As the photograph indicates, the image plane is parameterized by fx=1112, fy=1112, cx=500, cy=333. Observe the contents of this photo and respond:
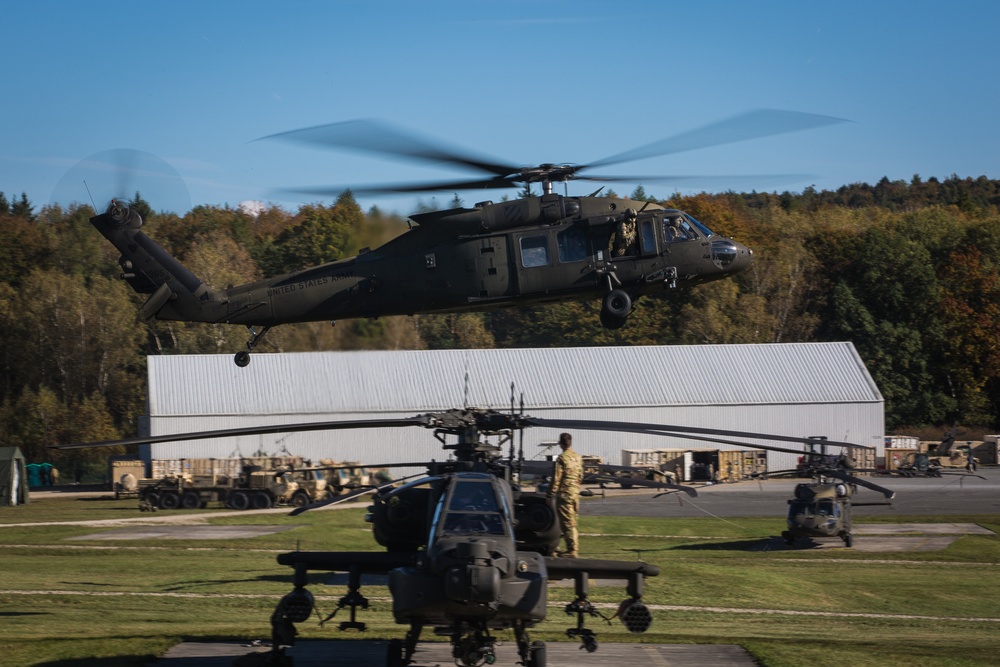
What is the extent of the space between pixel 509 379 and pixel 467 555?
4445 centimetres

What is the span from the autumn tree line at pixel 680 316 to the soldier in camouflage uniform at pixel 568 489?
2770 cm

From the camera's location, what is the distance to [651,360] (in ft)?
195

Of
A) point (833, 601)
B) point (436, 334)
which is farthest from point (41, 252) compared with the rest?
point (833, 601)

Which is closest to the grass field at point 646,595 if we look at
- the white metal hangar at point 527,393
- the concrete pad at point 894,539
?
the concrete pad at point 894,539

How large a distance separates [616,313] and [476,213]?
2596mm

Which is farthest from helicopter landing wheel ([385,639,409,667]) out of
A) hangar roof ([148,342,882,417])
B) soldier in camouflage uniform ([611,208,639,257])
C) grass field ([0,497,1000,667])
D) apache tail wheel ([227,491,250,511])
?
hangar roof ([148,342,882,417])

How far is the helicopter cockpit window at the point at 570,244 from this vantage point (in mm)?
16812

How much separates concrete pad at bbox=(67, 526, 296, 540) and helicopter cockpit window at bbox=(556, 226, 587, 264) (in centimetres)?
2026

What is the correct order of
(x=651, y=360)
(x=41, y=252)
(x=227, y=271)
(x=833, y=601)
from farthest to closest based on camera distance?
(x=41, y=252)
(x=651, y=360)
(x=227, y=271)
(x=833, y=601)

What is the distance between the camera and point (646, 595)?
24.0m

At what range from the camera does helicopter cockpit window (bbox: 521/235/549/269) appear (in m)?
16.8

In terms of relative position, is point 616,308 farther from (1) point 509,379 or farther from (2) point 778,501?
(1) point 509,379

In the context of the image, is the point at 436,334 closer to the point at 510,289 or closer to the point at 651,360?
the point at 651,360

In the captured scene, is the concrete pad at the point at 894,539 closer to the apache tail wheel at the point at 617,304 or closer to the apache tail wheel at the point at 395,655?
the apache tail wheel at the point at 617,304
